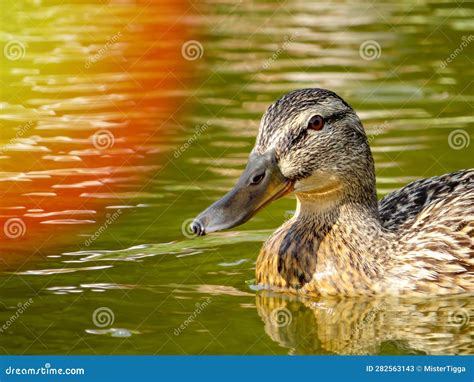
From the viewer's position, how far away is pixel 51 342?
42.7ft

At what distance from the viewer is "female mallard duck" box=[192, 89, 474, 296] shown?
44.2 ft

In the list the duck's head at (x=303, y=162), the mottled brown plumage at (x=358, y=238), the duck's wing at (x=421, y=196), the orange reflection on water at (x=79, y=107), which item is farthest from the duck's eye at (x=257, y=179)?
the orange reflection on water at (x=79, y=107)

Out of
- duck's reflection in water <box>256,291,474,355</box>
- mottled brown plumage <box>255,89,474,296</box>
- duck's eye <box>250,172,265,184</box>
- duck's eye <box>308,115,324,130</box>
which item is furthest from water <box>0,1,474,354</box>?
duck's eye <box>308,115,324,130</box>

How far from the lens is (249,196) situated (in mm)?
13172

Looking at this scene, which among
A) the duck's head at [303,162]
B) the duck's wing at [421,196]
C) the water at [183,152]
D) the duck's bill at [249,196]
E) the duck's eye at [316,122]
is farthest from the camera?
the duck's wing at [421,196]

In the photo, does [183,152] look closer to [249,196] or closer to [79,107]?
[79,107]

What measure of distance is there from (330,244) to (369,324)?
1.14m

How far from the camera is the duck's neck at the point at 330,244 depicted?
14195 millimetres

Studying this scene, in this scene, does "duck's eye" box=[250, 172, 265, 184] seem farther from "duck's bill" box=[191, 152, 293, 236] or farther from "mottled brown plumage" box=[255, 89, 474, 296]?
"mottled brown plumage" box=[255, 89, 474, 296]

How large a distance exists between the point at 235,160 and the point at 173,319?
4.73m

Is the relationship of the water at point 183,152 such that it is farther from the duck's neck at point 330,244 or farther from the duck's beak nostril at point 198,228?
the duck's beak nostril at point 198,228

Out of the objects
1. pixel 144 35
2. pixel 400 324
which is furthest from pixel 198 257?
pixel 144 35

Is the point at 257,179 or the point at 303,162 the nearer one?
the point at 257,179

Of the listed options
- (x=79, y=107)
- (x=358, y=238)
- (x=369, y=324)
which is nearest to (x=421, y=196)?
(x=358, y=238)
